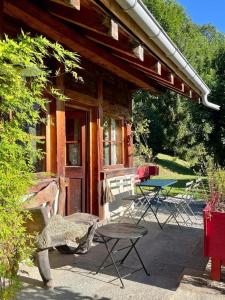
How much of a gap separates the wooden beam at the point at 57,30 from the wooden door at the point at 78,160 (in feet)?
3.62

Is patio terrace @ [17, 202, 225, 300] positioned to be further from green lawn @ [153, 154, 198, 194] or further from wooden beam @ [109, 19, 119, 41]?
green lawn @ [153, 154, 198, 194]

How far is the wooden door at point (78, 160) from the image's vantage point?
654 cm

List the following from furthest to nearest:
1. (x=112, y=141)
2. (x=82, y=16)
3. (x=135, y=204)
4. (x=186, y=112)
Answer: (x=186, y=112)
(x=135, y=204)
(x=112, y=141)
(x=82, y=16)

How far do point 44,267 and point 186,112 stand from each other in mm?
17039

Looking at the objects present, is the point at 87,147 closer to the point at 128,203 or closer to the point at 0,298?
the point at 128,203

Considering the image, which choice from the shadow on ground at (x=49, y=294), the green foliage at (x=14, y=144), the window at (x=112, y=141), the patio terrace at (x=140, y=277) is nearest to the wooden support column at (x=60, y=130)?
the patio terrace at (x=140, y=277)

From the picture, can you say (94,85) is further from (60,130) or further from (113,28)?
(113,28)

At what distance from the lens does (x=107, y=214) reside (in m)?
7.02

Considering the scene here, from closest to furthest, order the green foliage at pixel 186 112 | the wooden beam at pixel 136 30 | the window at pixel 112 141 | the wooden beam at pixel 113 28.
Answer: the wooden beam at pixel 136 30
the wooden beam at pixel 113 28
the window at pixel 112 141
the green foliage at pixel 186 112

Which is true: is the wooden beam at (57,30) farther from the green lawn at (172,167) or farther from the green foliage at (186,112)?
the green lawn at (172,167)

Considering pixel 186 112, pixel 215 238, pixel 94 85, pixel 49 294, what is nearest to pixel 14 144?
pixel 49 294

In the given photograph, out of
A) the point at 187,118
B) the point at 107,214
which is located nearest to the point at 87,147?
the point at 107,214

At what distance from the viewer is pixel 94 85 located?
256 inches

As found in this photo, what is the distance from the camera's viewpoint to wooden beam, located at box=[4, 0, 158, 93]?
3.69 m
